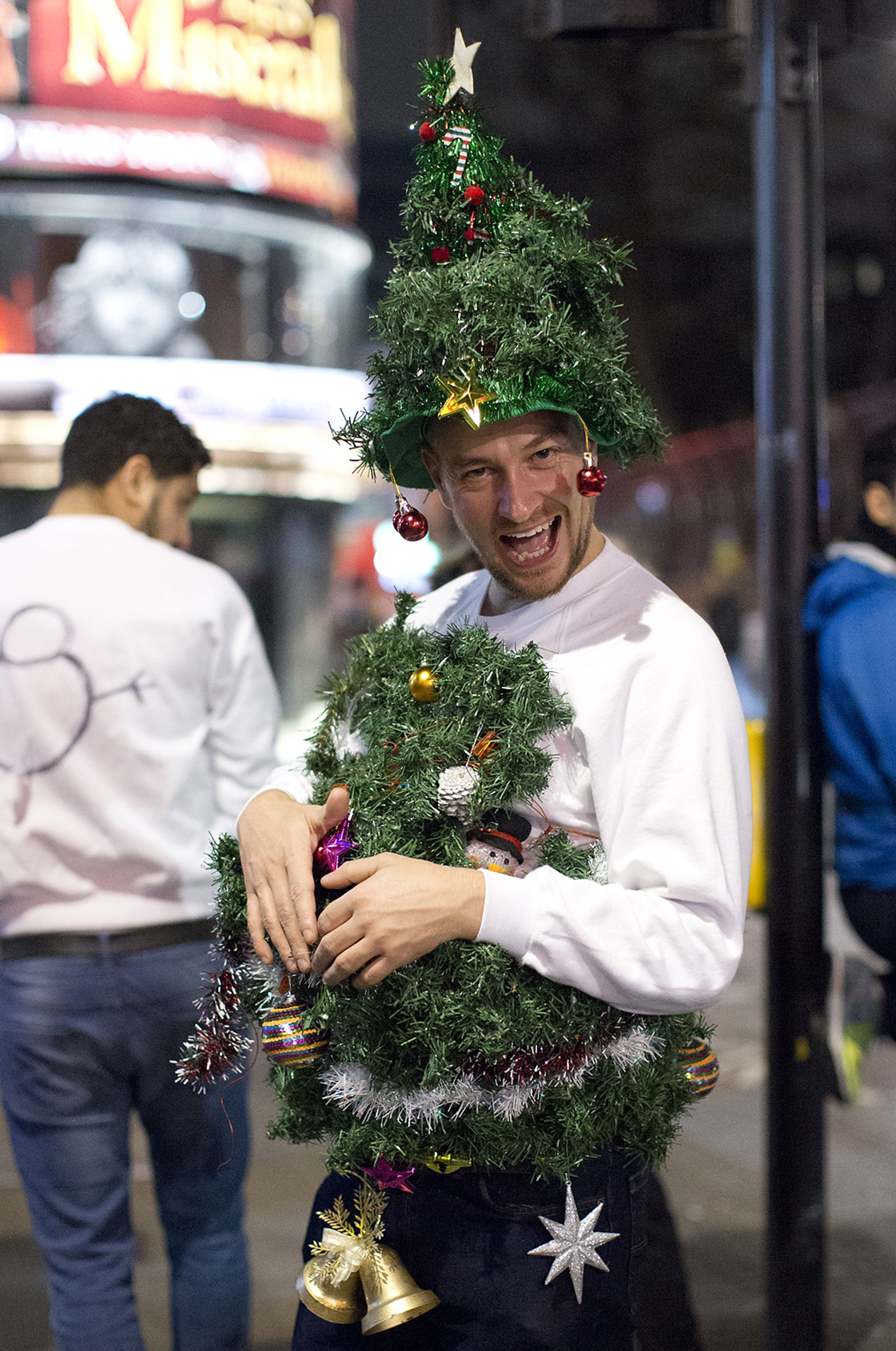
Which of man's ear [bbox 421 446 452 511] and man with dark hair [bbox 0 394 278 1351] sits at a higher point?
man's ear [bbox 421 446 452 511]

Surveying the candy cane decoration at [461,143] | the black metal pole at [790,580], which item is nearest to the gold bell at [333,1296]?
the candy cane decoration at [461,143]

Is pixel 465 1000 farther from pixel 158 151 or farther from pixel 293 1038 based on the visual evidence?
pixel 158 151

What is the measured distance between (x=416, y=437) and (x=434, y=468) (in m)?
0.05

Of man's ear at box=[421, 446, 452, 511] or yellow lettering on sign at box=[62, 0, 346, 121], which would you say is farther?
yellow lettering on sign at box=[62, 0, 346, 121]

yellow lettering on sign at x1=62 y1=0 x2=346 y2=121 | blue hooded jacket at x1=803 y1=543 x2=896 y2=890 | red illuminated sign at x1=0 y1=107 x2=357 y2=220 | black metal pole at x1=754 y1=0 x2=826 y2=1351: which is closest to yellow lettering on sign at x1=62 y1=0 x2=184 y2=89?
yellow lettering on sign at x1=62 y1=0 x2=346 y2=121

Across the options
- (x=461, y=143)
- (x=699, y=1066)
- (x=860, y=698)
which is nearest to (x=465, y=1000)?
(x=699, y=1066)

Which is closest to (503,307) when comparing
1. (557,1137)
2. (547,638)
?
(547,638)

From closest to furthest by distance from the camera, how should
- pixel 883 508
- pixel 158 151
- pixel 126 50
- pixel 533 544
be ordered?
pixel 533 544
pixel 883 508
pixel 126 50
pixel 158 151

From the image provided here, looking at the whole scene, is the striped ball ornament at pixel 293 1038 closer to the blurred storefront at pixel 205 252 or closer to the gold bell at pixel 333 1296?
the gold bell at pixel 333 1296

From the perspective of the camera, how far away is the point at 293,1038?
1.91 metres

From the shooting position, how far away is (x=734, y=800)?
1.77m

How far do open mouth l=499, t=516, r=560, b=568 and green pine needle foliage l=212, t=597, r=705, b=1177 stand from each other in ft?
0.40

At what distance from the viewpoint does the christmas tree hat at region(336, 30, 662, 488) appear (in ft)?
5.89

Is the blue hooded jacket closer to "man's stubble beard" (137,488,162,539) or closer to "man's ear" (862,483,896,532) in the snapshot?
"man's ear" (862,483,896,532)
